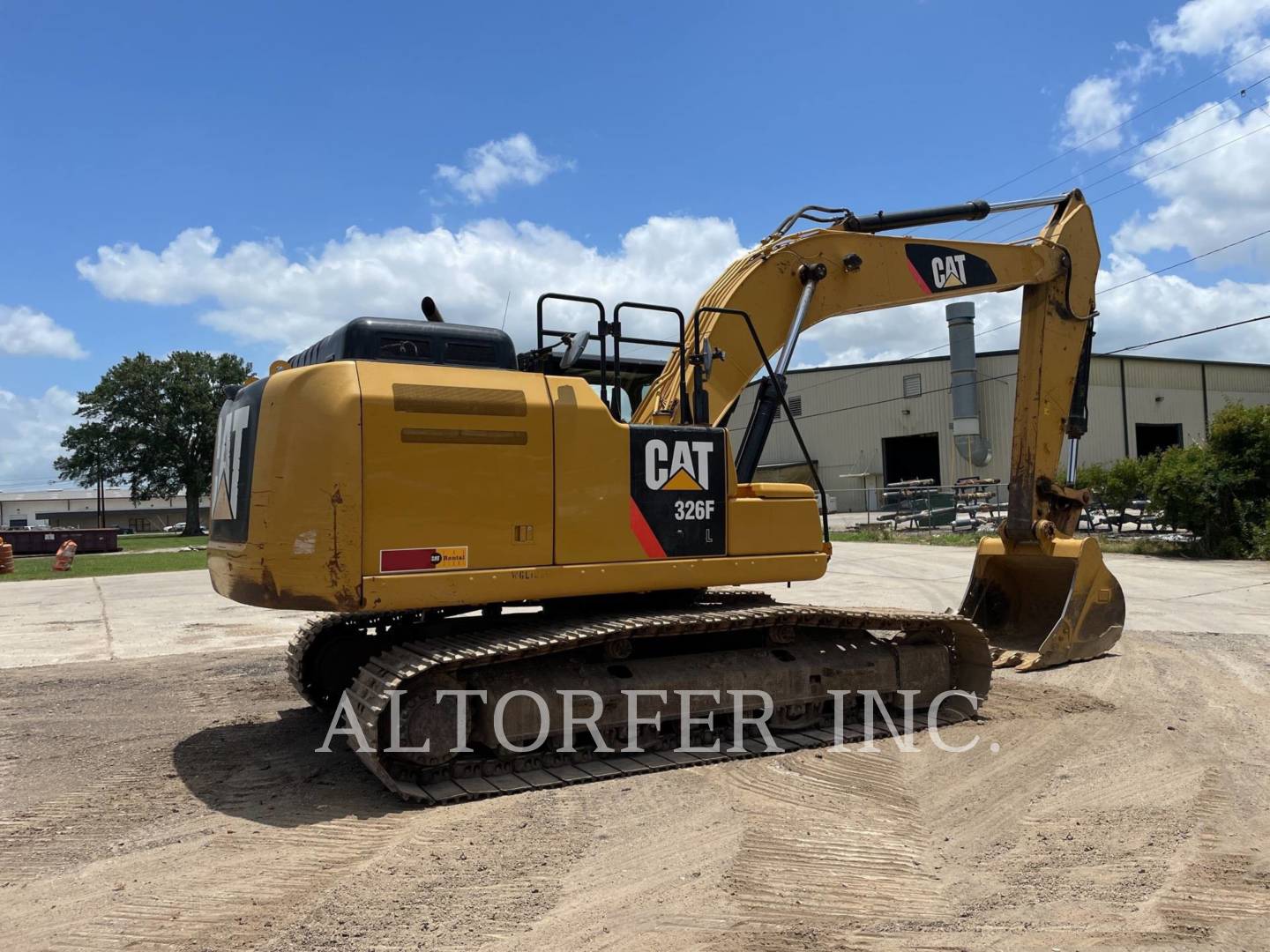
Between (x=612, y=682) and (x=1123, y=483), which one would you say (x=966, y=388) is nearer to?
(x=1123, y=483)

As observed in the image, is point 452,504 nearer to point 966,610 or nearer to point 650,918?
point 650,918

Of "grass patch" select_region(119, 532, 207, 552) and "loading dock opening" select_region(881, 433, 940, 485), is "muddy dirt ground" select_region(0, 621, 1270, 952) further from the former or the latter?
"loading dock opening" select_region(881, 433, 940, 485)

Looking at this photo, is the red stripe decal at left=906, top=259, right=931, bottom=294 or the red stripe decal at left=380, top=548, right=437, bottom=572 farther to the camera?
the red stripe decal at left=906, top=259, right=931, bottom=294

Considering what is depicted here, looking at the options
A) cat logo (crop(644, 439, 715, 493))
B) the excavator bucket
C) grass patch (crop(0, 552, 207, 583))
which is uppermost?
cat logo (crop(644, 439, 715, 493))

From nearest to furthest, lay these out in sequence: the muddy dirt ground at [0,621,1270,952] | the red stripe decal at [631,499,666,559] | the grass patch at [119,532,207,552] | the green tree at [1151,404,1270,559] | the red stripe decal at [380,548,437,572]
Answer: the muddy dirt ground at [0,621,1270,952] < the red stripe decal at [380,548,437,572] < the red stripe decal at [631,499,666,559] < the green tree at [1151,404,1270,559] < the grass patch at [119,532,207,552]

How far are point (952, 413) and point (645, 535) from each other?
40.6 meters

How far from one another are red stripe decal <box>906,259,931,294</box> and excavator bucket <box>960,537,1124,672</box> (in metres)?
2.61

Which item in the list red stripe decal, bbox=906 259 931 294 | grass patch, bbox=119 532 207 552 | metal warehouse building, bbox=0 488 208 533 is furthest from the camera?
metal warehouse building, bbox=0 488 208 533

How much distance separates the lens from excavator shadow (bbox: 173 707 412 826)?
5.28 metres

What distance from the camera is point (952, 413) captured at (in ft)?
144

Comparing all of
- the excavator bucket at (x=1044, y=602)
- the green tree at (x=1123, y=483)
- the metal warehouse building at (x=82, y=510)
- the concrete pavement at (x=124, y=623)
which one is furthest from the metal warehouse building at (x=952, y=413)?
the metal warehouse building at (x=82, y=510)

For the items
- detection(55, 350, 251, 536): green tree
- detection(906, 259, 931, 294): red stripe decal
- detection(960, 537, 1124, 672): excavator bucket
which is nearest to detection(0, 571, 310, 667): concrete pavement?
detection(960, 537, 1124, 672): excavator bucket

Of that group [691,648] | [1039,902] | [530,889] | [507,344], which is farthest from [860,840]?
[507,344]

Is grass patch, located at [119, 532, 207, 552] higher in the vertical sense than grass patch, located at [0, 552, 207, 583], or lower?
lower
